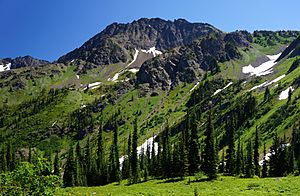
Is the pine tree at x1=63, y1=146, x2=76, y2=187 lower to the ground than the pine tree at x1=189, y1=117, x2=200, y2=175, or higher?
lower

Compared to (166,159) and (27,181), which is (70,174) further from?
(27,181)

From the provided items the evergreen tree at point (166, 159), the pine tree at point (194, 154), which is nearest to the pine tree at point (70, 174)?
the evergreen tree at point (166, 159)

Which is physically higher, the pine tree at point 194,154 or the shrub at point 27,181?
the pine tree at point 194,154

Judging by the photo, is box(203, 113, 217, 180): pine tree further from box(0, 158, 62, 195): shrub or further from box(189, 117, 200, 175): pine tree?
box(0, 158, 62, 195): shrub

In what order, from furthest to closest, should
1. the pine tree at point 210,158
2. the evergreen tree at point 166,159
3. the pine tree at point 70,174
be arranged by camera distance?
1. the pine tree at point 70,174
2. the evergreen tree at point 166,159
3. the pine tree at point 210,158

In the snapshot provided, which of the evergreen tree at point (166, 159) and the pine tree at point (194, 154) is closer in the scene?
the pine tree at point (194, 154)

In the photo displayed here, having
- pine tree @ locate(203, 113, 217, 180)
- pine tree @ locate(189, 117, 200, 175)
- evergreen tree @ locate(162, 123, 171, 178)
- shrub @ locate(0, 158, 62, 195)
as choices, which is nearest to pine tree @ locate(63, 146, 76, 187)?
evergreen tree @ locate(162, 123, 171, 178)

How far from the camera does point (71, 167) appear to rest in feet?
428

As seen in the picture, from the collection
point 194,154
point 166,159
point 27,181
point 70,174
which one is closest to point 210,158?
point 194,154

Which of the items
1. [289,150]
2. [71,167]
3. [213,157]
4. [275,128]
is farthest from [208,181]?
[275,128]

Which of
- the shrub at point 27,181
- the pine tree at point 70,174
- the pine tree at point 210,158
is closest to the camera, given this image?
the shrub at point 27,181

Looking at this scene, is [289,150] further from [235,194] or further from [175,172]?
[235,194]

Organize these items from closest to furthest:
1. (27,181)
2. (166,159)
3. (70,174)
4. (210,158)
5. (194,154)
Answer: (27,181)
(210,158)
(194,154)
(166,159)
(70,174)

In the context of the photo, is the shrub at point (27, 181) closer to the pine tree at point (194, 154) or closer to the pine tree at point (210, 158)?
the pine tree at point (210, 158)
